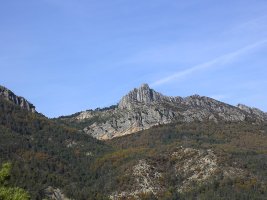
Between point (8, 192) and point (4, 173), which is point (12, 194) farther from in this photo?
point (4, 173)

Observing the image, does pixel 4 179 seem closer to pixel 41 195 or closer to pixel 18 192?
pixel 18 192

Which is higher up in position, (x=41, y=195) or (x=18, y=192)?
(x=41, y=195)

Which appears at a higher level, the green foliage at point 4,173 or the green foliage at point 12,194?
the green foliage at point 4,173

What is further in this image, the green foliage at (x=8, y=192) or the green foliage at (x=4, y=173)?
the green foliage at (x=4, y=173)

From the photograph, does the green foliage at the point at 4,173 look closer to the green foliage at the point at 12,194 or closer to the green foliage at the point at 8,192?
the green foliage at the point at 8,192

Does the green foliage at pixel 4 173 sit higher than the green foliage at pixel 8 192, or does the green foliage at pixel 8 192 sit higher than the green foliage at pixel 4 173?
the green foliage at pixel 4 173

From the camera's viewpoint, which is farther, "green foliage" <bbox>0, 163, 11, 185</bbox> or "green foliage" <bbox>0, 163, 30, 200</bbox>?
"green foliage" <bbox>0, 163, 11, 185</bbox>

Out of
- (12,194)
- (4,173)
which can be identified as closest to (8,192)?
(12,194)

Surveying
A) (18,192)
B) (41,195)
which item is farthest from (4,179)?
(41,195)

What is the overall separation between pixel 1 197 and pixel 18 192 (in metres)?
1.15

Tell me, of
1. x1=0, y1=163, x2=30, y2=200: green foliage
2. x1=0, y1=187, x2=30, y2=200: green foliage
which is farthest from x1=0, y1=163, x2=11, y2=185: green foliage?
x1=0, y1=187, x2=30, y2=200: green foliage

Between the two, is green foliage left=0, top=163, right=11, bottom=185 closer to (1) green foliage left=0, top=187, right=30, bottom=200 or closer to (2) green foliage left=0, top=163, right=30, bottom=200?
(2) green foliage left=0, top=163, right=30, bottom=200

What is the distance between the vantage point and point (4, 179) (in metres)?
34.8

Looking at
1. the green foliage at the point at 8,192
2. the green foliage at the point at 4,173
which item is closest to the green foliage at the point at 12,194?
the green foliage at the point at 8,192
